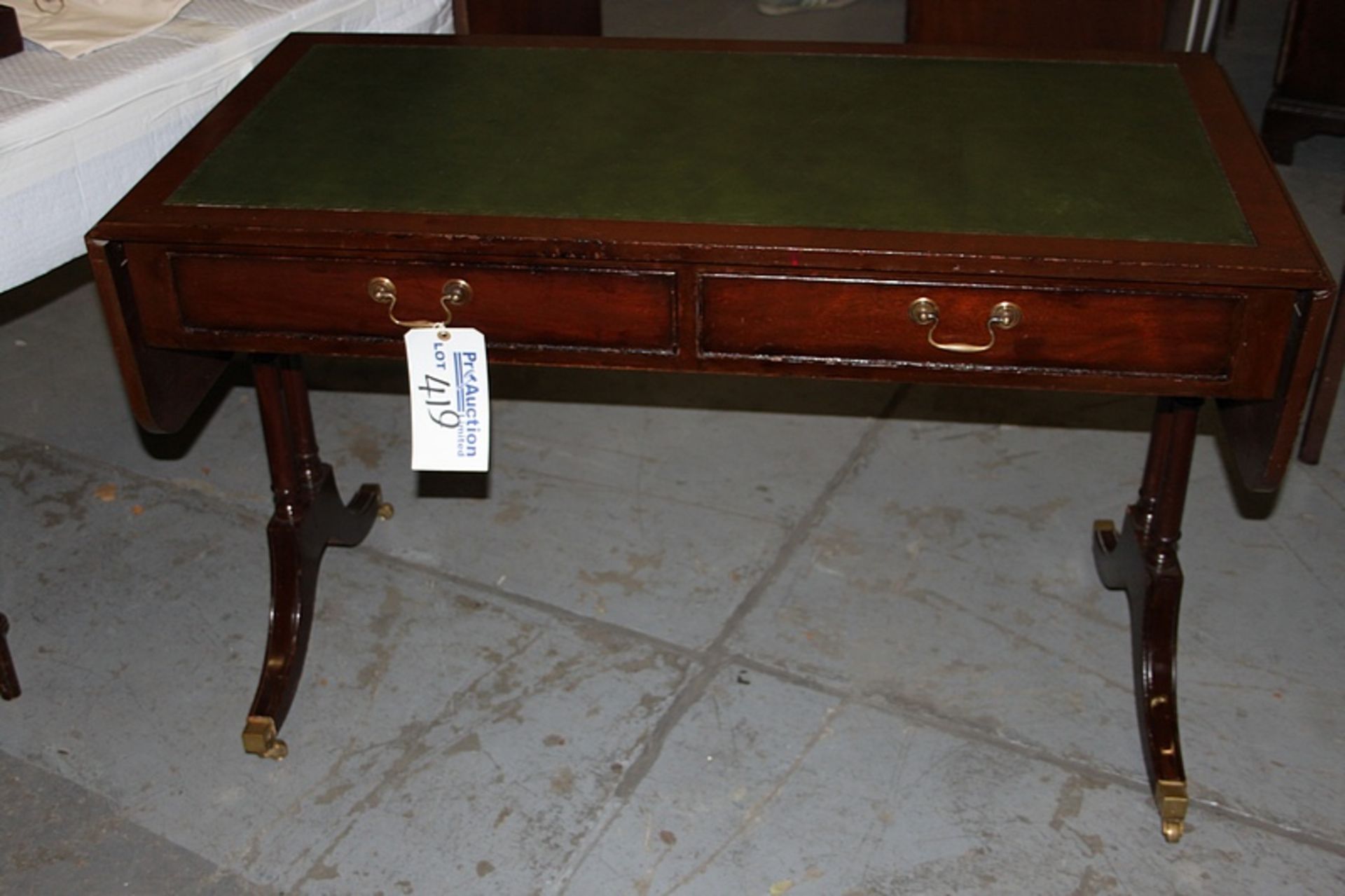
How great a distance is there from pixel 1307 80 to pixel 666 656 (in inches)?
103

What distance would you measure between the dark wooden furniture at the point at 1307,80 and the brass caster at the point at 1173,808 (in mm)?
2464

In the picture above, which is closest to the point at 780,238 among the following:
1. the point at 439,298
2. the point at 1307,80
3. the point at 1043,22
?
the point at 439,298

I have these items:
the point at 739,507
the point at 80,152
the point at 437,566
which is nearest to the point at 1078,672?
the point at 739,507

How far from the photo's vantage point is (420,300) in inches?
69.6

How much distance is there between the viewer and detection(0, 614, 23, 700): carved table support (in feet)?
Result: 7.31

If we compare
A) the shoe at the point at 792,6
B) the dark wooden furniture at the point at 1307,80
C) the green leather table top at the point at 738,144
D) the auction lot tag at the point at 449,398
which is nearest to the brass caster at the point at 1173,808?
the green leather table top at the point at 738,144

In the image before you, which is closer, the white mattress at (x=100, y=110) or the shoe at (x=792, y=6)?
the white mattress at (x=100, y=110)

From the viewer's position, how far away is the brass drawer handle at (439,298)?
1745mm

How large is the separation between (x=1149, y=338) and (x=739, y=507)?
1.14 m

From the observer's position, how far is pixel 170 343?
1.84 m

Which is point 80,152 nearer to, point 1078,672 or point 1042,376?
point 1042,376

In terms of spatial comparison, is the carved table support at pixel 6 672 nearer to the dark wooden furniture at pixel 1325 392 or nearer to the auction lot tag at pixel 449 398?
the auction lot tag at pixel 449 398

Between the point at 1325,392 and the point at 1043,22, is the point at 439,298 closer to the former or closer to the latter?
the point at 1325,392

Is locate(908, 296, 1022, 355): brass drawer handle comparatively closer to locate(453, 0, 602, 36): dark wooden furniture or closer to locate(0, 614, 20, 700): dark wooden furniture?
locate(0, 614, 20, 700): dark wooden furniture
